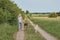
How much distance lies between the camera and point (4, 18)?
1074 inches

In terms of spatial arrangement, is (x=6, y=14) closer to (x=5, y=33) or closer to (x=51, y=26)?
(x=5, y=33)

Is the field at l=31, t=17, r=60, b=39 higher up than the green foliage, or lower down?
lower down

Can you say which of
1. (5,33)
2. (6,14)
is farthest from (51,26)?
(5,33)

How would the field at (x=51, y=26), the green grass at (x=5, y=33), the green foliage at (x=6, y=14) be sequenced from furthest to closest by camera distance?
1. the field at (x=51, y=26)
2. the green foliage at (x=6, y=14)
3. the green grass at (x=5, y=33)

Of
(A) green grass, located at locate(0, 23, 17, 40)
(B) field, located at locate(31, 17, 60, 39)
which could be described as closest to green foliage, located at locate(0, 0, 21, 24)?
(B) field, located at locate(31, 17, 60, 39)

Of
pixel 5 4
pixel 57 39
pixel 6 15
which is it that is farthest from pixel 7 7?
pixel 57 39

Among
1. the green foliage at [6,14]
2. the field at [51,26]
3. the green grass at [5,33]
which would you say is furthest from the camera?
the field at [51,26]

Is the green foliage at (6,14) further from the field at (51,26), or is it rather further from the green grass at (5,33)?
the green grass at (5,33)

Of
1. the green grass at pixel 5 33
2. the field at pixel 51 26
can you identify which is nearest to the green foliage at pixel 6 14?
the field at pixel 51 26

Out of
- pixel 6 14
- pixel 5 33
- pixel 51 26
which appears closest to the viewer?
pixel 5 33

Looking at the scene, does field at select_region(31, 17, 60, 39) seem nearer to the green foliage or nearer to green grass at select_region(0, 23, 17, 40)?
the green foliage

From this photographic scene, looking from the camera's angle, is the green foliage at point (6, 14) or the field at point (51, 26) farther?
the field at point (51, 26)

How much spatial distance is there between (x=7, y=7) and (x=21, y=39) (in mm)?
11432

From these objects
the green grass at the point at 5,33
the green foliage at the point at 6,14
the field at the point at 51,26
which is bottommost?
the field at the point at 51,26
